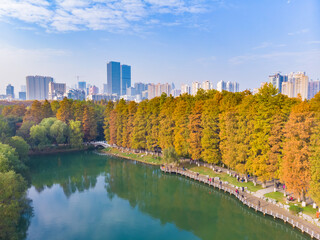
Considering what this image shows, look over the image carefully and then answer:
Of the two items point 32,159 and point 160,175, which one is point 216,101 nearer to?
point 160,175

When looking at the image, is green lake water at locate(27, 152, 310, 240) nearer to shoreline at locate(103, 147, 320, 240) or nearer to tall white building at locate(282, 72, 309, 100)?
shoreline at locate(103, 147, 320, 240)

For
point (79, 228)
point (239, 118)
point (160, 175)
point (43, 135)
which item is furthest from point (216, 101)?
point (43, 135)

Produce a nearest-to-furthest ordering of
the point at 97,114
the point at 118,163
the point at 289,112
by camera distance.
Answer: the point at 289,112
the point at 118,163
the point at 97,114

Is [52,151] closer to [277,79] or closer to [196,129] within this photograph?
[196,129]

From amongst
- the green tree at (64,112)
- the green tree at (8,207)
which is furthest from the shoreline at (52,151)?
the green tree at (8,207)

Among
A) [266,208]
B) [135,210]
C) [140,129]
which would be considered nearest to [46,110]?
[140,129]

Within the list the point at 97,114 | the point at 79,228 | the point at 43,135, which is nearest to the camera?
the point at 79,228

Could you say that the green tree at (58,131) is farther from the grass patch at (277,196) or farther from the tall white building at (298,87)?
the tall white building at (298,87)
